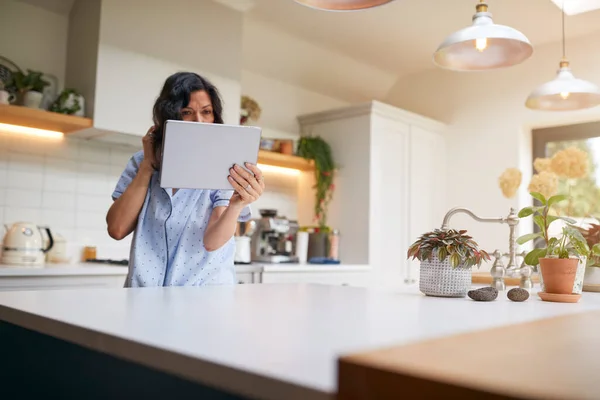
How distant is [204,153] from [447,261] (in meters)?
0.77

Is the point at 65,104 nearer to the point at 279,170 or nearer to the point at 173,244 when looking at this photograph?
the point at 173,244

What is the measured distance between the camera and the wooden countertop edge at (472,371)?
424 millimetres

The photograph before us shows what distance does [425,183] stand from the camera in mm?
4598

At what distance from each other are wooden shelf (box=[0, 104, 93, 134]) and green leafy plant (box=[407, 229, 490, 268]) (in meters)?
2.02

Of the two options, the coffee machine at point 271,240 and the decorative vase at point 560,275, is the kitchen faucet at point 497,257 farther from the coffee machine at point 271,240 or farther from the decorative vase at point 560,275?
the coffee machine at point 271,240

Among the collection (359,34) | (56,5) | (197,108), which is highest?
(359,34)

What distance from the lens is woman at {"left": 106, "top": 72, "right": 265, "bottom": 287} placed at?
1.79 metres

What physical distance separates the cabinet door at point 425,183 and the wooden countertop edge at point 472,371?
3845 mm

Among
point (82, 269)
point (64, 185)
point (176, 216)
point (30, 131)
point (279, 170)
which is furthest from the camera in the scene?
point (279, 170)

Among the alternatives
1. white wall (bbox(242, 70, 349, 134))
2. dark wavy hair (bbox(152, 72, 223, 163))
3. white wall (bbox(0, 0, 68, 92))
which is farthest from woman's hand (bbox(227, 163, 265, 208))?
white wall (bbox(242, 70, 349, 134))

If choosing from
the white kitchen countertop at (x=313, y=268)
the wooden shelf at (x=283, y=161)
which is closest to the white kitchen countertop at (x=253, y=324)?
the white kitchen countertop at (x=313, y=268)

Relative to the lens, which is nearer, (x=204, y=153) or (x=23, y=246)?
(x=204, y=153)

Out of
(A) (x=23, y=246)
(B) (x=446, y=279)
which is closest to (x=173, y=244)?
(B) (x=446, y=279)

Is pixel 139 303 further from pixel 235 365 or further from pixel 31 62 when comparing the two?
pixel 31 62
